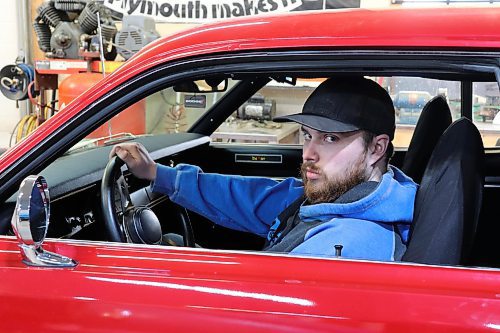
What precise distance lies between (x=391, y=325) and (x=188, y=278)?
0.40 meters

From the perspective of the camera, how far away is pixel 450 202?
55.6 inches

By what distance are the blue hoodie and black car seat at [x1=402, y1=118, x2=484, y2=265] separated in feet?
0.18

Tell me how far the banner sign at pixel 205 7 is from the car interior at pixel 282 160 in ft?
13.8

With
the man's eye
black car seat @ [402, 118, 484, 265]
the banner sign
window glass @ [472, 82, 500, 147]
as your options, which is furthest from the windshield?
the banner sign

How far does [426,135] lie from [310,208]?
29.1 inches

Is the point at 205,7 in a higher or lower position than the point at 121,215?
higher

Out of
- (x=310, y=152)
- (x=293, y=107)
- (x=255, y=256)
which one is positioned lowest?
(x=293, y=107)

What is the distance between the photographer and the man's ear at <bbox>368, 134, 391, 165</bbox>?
65.6 inches

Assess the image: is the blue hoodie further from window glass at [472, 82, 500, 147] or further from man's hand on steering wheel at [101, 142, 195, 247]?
window glass at [472, 82, 500, 147]

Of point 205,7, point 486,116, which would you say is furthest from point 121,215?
point 205,7

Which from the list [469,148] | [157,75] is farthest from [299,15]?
[469,148]

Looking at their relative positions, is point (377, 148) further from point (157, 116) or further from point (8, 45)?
A: point (8, 45)

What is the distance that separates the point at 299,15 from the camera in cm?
146

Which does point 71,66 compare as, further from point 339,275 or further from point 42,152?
point 339,275
